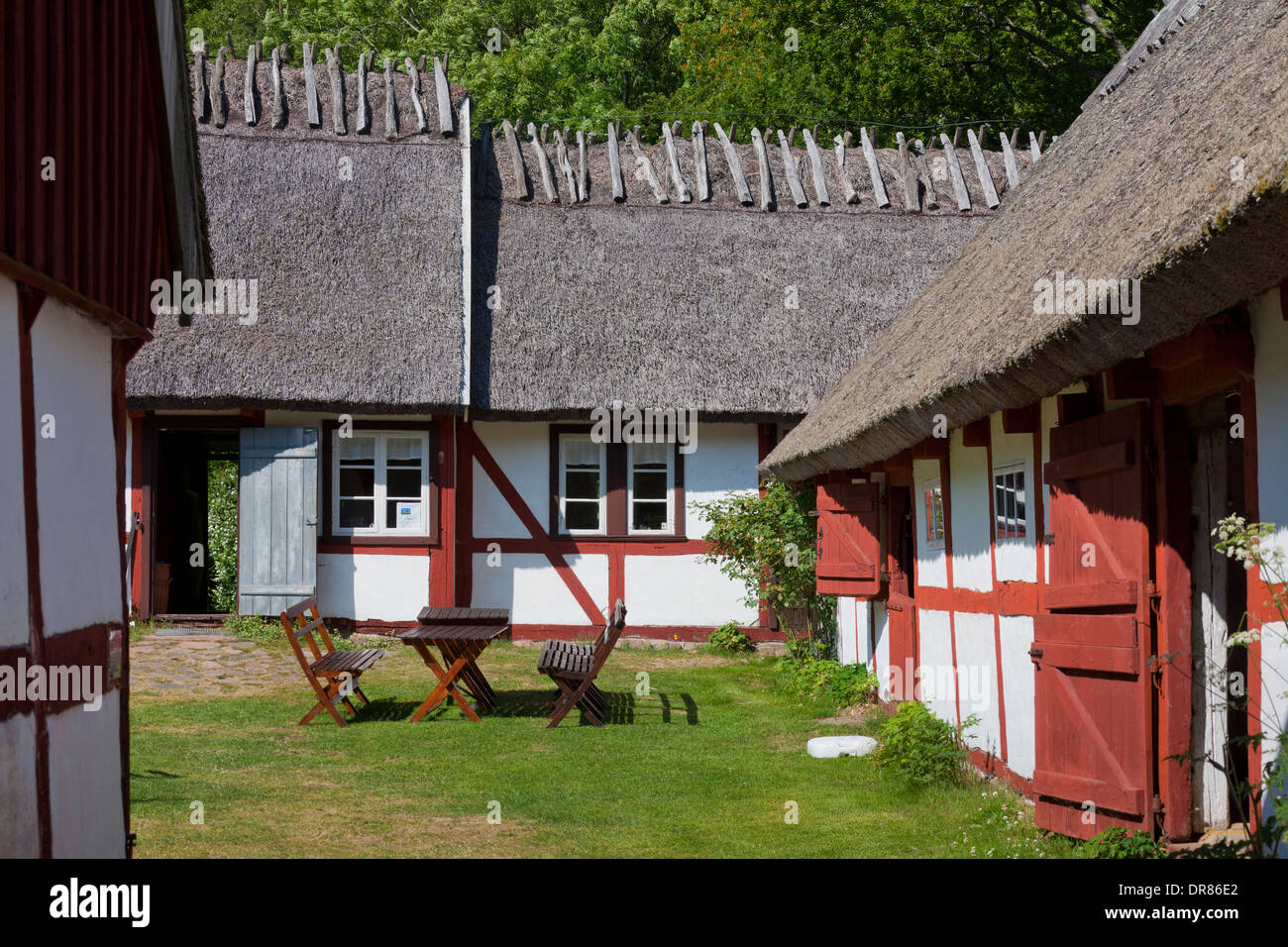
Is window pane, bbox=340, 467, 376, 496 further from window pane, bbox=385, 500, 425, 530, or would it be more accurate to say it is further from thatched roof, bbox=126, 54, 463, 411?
thatched roof, bbox=126, 54, 463, 411

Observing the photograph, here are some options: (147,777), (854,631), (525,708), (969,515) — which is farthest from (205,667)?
(969,515)

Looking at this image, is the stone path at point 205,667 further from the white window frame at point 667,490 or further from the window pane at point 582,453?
the white window frame at point 667,490

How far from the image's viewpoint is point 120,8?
5938 millimetres

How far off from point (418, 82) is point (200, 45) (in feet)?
8.37

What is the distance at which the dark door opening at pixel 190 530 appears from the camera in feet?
46.4

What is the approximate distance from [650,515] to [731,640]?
5.41 ft

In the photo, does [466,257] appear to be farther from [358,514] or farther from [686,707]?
[686,707]

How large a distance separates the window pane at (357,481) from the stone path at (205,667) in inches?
79.0

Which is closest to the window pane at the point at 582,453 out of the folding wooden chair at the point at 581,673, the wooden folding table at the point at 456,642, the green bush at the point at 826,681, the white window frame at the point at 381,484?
the white window frame at the point at 381,484

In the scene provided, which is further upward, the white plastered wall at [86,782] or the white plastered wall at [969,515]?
the white plastered wall at [969,515]

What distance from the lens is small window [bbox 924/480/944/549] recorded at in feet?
28.8

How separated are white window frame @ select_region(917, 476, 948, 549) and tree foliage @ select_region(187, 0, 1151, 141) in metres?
11.2

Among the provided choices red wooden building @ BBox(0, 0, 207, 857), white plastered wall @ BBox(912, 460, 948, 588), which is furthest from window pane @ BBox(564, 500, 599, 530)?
red wooden building @ BBox(0, 0, 207, 857)
